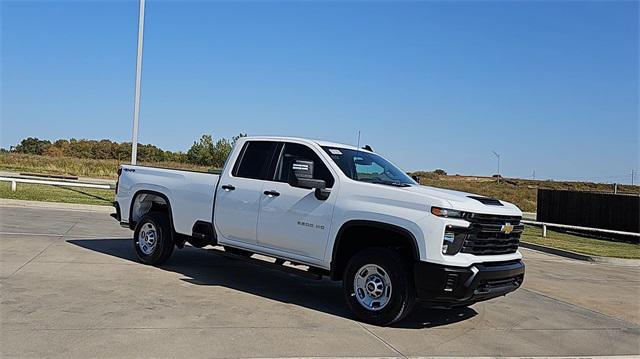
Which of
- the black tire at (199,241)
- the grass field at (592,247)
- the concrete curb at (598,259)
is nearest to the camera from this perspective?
the black tire at (199,241)

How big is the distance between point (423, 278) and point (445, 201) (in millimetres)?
851

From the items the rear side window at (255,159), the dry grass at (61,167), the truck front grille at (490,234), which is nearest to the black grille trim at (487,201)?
the truck front grille at (490,234)

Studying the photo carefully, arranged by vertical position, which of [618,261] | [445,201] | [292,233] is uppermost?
[445,201]

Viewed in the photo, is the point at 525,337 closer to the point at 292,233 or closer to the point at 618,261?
the point at 292,233

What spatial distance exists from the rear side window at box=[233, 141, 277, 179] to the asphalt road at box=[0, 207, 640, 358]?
1.60 meters

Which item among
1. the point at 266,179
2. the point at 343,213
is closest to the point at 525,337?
the point at 343,213

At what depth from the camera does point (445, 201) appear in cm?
630

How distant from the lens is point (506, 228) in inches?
268

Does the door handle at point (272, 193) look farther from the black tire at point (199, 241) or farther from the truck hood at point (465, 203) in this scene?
the truck hood at point (465, 203)

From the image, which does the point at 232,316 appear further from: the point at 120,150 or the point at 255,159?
the point at 120,150

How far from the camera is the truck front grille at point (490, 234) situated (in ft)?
20.9

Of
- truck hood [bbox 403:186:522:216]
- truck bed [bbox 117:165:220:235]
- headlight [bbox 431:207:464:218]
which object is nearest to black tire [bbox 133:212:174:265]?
truck bed [bbox 117:165:220:235]

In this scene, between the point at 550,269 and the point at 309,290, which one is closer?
the point at 309,290

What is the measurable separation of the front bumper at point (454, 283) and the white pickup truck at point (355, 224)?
0.03 ft
